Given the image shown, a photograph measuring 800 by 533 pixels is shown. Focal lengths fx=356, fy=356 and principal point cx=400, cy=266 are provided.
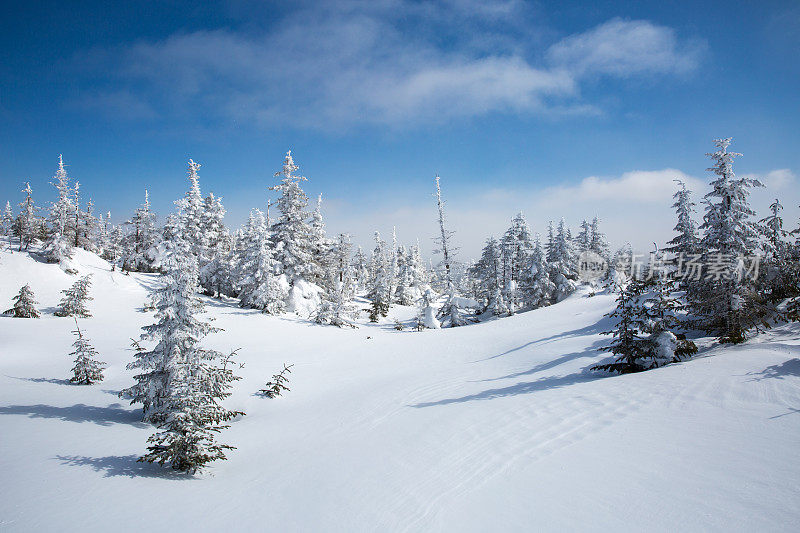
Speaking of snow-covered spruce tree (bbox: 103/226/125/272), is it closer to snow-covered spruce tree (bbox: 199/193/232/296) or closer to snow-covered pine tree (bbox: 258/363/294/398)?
snow-covered spruce tree (bbox: 199/193/232/296)

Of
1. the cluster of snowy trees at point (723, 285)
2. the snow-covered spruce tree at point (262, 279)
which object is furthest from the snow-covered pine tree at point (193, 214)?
the cluster of snowy trees at point (723, 285)

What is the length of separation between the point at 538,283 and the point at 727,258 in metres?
27.8

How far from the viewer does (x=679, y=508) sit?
3941mm

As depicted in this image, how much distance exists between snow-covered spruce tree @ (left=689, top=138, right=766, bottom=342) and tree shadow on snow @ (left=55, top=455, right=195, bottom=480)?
51.2 ft

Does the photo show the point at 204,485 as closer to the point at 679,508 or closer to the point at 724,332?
the point at 679,508

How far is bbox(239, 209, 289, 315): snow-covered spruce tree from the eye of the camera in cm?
2911

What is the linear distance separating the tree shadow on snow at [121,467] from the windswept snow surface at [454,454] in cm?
5

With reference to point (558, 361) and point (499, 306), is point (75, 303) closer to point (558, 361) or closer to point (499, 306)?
point (558, 361)

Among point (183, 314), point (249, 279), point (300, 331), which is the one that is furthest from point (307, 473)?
point (249, 279)

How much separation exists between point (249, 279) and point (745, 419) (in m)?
31.0

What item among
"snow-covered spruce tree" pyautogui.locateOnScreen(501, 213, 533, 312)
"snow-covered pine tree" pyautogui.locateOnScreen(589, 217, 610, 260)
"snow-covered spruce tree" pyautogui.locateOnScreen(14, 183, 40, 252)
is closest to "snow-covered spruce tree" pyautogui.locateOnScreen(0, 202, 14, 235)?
"snow-covered spruce tree" pyautogui.locateOnScreen(14, 183, 40, 252)

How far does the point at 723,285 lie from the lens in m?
12.1

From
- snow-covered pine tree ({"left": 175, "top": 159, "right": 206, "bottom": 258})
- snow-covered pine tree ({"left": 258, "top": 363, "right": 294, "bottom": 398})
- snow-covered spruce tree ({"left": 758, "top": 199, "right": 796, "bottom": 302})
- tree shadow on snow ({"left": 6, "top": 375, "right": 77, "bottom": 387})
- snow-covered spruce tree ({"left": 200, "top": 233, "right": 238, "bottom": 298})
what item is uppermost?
snow-covered pine tree ({"left": 175, "top": 159, "right": 206, "bottom": 258})

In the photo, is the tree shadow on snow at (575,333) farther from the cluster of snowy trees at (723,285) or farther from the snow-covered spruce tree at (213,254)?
the snow-covered spruce tree at (213,254)
